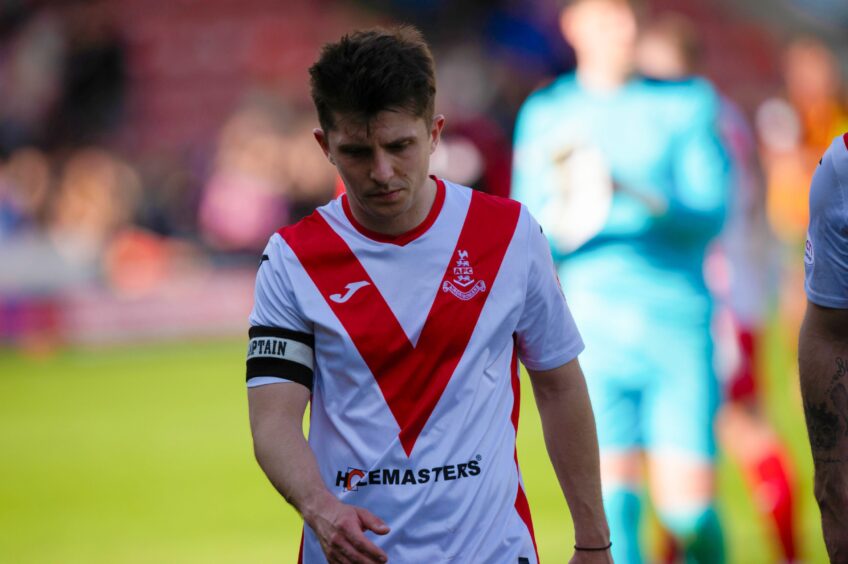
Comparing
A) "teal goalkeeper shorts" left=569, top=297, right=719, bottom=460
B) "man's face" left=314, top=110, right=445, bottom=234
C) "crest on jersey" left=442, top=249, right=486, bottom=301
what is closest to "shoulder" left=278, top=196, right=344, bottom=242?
"man's face" left=314, top=110, right=445, bottom=234

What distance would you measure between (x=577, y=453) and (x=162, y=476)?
25.2ft

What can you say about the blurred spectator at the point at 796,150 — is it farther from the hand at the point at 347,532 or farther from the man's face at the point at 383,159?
the hand at the point at 347,532

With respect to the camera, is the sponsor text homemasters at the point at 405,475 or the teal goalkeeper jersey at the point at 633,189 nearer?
the sponsor text homemasters at the point at 405,475

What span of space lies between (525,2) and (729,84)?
427 cm

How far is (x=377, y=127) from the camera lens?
3.41 metres

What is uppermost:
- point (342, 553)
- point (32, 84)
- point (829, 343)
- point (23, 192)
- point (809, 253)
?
point (32, 84)

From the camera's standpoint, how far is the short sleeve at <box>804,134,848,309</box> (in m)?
3.56

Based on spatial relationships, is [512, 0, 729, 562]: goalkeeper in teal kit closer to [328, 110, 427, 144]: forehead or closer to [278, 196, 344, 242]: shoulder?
[278, 196, 344, 242]: shoulder

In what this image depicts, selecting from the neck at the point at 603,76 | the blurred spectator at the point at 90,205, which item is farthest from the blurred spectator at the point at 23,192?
the neck at the point at 603,76

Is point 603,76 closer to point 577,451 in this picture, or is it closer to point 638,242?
point 638,242

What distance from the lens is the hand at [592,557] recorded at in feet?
11.8

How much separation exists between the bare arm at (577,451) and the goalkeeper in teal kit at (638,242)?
103 inches

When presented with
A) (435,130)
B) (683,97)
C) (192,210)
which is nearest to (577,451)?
(435,130)

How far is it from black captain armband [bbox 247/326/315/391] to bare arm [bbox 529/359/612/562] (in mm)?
594
